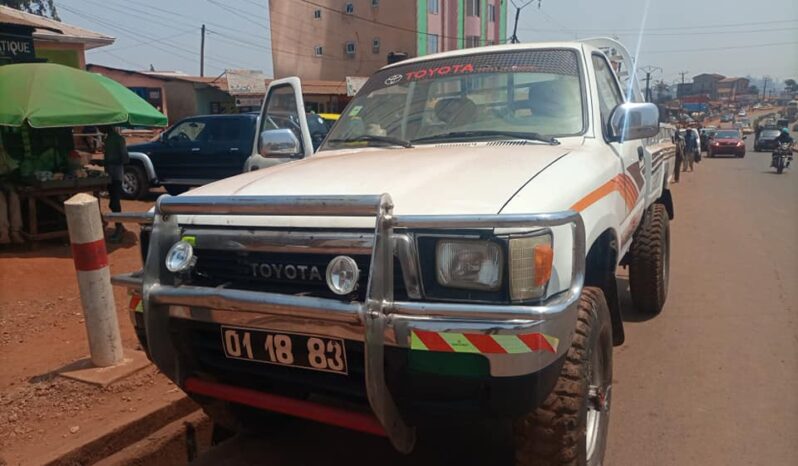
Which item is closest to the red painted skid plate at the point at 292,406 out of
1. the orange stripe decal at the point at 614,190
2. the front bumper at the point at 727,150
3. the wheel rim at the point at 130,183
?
the orange stripe decal at the point at 614,190

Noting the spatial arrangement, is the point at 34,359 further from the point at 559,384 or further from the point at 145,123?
the point at 145,123

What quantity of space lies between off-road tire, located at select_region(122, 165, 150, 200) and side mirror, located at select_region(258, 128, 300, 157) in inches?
376

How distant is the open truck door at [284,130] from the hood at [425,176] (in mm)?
821

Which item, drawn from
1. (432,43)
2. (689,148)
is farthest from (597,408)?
(432,43)

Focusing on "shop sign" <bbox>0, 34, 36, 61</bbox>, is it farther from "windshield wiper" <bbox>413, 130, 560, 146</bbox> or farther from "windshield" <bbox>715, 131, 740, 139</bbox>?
"windshield" <bbox>715, 131, 740, 139</bbox>

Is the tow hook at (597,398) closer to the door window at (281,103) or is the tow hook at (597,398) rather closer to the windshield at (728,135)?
the door window at (281,103)

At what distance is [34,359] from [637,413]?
13.5ft

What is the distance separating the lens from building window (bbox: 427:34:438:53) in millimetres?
40019

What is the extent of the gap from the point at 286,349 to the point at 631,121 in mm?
2168

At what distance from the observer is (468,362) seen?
1951 mm

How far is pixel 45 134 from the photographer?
8.45 m

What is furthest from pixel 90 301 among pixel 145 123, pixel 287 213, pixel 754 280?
pixel 754 280

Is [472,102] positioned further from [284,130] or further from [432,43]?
[432,43]

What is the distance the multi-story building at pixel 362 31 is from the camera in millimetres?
39500
